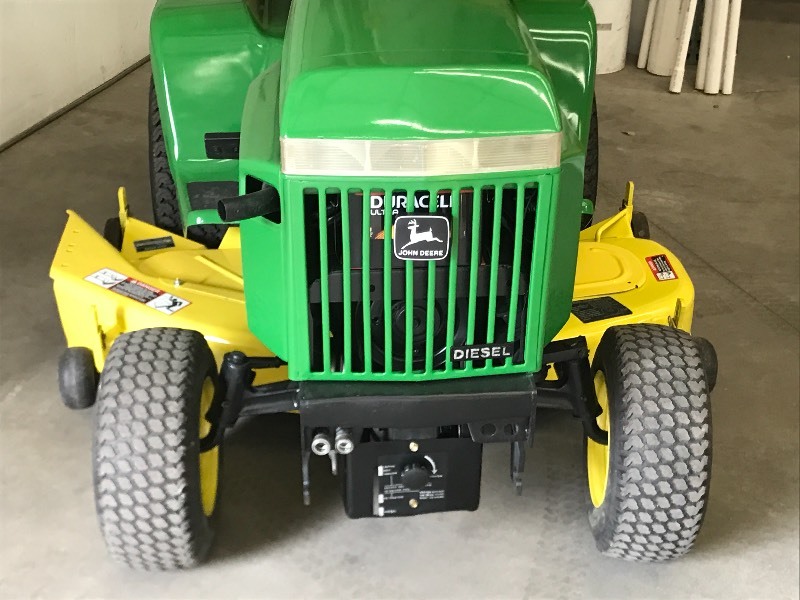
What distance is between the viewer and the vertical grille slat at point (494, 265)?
145 centimetres

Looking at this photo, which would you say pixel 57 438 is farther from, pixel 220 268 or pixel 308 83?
pixel 308 83

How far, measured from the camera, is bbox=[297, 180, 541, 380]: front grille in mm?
1453

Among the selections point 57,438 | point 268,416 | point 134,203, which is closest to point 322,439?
point 268,416

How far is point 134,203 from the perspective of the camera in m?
3.21

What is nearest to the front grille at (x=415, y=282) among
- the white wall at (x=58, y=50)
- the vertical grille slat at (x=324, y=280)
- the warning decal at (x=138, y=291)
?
the vertical grille slat at (x=324, y=280)

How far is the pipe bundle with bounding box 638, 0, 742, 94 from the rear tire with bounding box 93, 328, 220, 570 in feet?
11.9

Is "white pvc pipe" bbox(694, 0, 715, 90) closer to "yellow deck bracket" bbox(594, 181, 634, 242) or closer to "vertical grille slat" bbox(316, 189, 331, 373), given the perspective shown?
"yellow deck bracket" bbox(594, 181, 634, 242)

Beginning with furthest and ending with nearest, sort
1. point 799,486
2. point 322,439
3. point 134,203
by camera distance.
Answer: point 134,203 < point 799,486 < point 322,439

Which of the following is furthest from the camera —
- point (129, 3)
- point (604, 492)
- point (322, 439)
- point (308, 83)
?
point (129, 3)

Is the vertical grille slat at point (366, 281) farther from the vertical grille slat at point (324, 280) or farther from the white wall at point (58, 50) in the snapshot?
the white wall at point (58, 50)

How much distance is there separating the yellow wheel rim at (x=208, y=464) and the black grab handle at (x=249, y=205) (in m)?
0.40

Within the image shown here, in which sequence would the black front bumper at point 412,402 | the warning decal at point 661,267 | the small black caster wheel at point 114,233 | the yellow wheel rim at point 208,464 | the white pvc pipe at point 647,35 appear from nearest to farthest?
the black front bumper at point 412,402 → the yellow wheel rim at point 208,464 → the warning decal at point 661,267 → the small black caster wheel at point 114,233 → the white pvc pipe at point 647,35

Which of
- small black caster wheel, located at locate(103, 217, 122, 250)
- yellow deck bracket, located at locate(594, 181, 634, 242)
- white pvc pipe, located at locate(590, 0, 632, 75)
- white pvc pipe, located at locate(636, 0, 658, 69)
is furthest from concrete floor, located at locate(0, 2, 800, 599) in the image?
white pvc pipe, located at locate(636, 0, 658, 69)

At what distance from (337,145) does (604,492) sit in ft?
2.79
